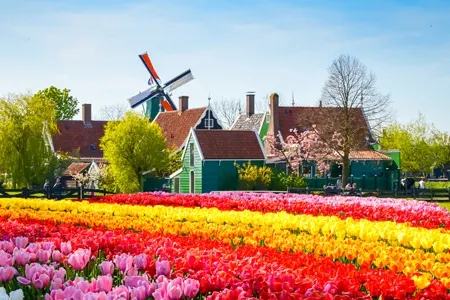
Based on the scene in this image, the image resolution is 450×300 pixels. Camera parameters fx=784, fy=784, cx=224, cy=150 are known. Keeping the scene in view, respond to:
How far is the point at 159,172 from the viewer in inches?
1933

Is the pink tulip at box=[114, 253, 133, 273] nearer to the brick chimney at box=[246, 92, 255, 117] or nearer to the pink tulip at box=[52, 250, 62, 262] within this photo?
the pink tulip at box=[52, 250, 62, 262]

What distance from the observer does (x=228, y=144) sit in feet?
152

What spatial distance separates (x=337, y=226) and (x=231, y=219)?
2.89 meters

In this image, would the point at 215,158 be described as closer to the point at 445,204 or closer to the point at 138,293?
the point at 445,204

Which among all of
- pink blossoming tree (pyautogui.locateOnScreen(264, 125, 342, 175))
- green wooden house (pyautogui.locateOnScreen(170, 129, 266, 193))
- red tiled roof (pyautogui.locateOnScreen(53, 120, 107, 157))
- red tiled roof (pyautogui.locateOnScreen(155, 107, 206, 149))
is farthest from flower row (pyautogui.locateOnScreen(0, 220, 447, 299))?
red tiled roof (pyautogui.locateOnScreen(53, 120, 107, 157))

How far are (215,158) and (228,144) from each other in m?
1.60

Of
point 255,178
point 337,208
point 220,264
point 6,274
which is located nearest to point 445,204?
point 255,178

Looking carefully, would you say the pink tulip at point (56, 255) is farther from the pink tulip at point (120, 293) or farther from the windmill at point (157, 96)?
the windmill at point (157, 96)

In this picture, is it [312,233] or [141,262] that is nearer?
[141,262]

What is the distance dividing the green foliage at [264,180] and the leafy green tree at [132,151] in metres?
5.31

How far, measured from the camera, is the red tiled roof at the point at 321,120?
49594 millimetres

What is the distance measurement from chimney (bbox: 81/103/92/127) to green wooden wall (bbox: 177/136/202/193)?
2393 centimetres

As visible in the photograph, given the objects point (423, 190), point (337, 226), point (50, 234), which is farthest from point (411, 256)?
point (423, 190)

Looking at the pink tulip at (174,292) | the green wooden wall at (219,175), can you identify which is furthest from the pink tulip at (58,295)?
the green wooden wall at (219,175)
